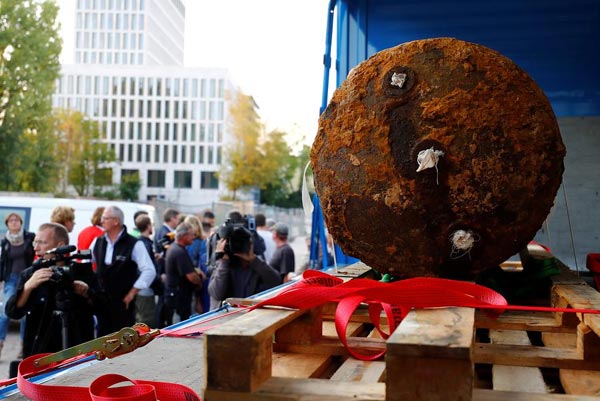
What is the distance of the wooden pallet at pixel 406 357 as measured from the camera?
5.25 feet

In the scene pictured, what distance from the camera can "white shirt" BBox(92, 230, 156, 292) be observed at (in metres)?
6.99

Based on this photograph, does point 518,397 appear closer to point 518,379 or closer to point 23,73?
point 518,379

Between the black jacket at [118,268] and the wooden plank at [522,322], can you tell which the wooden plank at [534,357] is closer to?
the wooden plank at [522,322]

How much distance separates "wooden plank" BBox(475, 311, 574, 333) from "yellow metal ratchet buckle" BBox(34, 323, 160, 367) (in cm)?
147

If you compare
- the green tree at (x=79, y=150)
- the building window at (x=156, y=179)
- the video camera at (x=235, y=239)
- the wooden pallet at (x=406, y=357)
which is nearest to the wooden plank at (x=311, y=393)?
the wooden pallet at (x=406, y=357)

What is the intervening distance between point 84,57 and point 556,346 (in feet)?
435

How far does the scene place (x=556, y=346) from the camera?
266 cm

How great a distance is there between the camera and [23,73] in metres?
37.3

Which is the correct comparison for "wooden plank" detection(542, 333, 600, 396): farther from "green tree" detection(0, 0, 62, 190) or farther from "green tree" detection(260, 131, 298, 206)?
"green tree" detection(260, 131, 298, 206)

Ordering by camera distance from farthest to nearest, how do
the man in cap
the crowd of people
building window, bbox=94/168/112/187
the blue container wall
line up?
1. building window, bbox=94/168/112/187
2. the man in cap
3. the blue container wall
4. the crowd of people

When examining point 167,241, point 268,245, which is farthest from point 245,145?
point 167,241

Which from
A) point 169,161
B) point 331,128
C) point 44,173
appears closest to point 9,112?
point 44,173

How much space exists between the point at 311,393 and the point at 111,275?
5522 millimetres

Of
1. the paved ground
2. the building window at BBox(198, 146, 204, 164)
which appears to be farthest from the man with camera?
the building window at BBox(198, 146, 204, 164)
